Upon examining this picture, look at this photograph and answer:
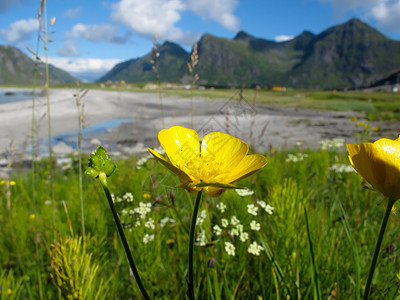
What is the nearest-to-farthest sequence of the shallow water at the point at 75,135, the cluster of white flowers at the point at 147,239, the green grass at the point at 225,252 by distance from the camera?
the green grass at the point at 225,252
the cluster of white flowers at the point at 147,239
the shallow water at the point at 75,135

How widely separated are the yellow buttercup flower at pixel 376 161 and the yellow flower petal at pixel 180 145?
0.40 m

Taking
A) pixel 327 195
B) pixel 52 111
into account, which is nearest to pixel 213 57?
pixel 52 111

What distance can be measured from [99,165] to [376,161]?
1.88ft

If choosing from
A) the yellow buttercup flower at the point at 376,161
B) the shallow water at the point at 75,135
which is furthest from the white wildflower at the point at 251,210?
the shallow water at the point at 75,135

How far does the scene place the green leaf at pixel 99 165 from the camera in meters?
0.47

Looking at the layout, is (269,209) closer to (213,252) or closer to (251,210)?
(251,210)

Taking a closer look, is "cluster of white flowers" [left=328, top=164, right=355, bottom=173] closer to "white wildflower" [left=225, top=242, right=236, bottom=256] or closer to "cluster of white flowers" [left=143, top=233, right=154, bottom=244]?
"white wildflower" [left=225, top=242, right=236, bottom=256]

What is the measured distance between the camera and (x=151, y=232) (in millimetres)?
1591

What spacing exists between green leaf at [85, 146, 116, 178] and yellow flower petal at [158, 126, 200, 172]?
24 cm

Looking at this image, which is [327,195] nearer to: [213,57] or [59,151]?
[59,151]

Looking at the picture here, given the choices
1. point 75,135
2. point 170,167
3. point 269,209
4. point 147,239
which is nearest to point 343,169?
point 269,209

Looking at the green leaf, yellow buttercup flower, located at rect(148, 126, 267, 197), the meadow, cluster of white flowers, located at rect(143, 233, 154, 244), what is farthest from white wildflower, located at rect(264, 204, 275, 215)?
the green leaf

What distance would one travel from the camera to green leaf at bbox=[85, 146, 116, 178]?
1.54ft

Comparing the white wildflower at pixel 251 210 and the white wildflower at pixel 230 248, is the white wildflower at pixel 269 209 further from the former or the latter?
the white wildflower at pixel 230 248
